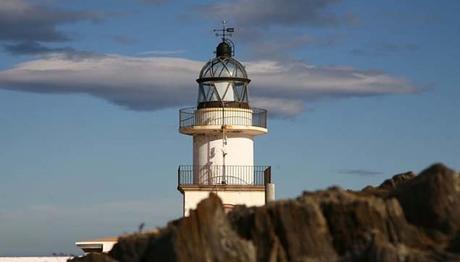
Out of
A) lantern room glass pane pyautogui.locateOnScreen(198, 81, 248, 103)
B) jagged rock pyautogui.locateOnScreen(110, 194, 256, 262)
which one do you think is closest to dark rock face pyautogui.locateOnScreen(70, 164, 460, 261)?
jagged rock pyautogui.locateOnScreen(110, 194, 256, 262)

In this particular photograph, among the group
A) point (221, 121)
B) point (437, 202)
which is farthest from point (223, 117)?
point (437, 202)

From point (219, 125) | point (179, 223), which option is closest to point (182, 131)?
point (219, 125)

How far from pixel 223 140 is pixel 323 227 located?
22.1 metres

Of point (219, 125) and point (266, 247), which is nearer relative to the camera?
point (266, 247)

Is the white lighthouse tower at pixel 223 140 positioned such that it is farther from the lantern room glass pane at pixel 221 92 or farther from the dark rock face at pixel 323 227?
the dark rock face at pixel 323 227

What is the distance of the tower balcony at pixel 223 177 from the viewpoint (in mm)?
45406

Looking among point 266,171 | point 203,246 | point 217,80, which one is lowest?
point 203,246

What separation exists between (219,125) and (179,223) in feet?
68.3

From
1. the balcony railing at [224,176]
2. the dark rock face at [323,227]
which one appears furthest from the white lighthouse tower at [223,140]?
the dark rock face at [323,227]

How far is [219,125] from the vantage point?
1774 inches

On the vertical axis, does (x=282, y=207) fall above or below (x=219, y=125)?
below

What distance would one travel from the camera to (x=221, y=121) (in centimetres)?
4528

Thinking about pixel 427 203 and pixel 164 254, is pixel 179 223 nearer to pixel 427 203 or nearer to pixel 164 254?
pixel 164 254

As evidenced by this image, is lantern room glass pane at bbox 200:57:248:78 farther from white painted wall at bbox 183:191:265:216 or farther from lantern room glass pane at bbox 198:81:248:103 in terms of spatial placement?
white painted wall at bbox 183:191:265:216
